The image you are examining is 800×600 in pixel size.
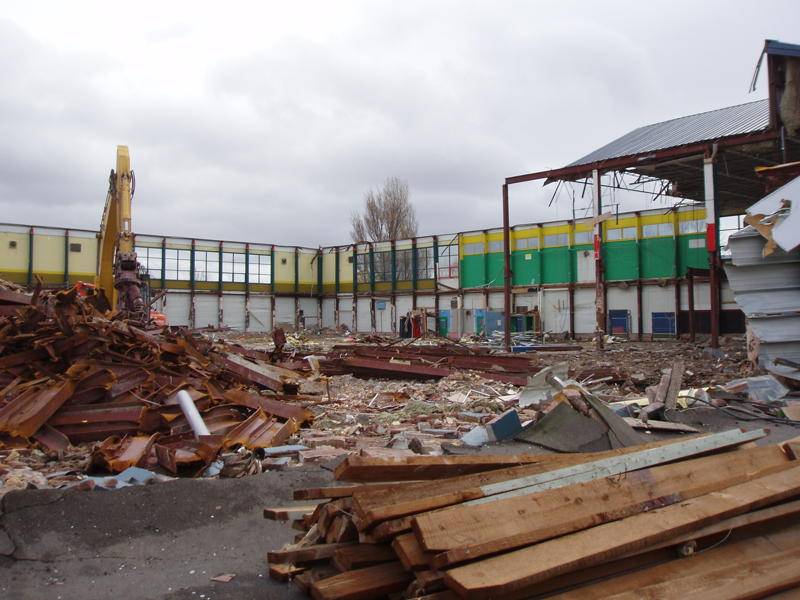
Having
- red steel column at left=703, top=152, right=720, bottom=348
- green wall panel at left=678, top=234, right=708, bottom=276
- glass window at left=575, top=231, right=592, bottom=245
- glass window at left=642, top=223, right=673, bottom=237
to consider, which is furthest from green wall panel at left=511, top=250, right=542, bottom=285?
red steel column at left=703, top=152, right=720, bottom=348

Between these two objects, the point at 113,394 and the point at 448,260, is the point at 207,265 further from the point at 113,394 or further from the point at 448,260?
the point at 113,394

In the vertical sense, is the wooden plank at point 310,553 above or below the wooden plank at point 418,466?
below

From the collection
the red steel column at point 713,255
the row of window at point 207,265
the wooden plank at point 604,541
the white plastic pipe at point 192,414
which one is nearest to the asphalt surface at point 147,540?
the wooden plank at point 604,541

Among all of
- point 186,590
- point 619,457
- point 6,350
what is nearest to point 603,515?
point 619,457

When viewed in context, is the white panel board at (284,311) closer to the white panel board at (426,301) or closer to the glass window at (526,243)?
the white panel board at (426,301)

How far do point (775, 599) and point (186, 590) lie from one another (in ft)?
10.5

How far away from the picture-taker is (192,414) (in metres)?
7.29

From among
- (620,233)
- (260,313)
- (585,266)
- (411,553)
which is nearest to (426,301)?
(585,266)

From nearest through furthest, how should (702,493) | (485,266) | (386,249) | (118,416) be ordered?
(702,493), (118,416), (485,266), (386,249)

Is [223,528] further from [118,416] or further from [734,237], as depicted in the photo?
[734,237]

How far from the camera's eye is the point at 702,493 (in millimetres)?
3541

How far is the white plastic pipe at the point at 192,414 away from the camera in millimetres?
6992

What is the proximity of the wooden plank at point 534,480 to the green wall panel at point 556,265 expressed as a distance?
27276 mm

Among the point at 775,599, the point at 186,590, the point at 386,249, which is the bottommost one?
the point at 186,590
